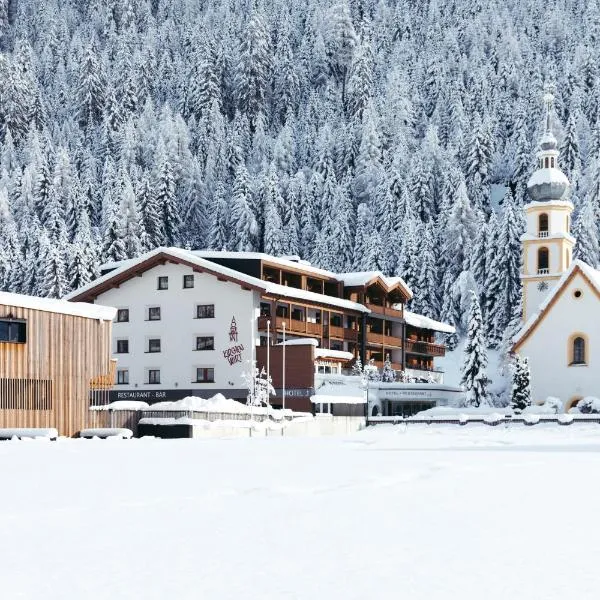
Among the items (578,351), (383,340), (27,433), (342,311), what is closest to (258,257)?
(342,311)

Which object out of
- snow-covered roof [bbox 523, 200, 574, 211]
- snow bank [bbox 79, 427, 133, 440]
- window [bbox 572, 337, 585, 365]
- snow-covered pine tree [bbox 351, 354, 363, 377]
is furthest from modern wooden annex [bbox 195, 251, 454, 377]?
snow bank [bbox 79, 427, 133, 440]

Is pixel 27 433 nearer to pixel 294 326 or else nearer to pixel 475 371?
pixel 294 326

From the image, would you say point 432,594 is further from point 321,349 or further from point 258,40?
point 258,40

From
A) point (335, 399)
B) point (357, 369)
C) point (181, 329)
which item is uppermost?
point (181, 329)

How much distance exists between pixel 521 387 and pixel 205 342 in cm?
2042

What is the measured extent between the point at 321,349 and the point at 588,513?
196 ft

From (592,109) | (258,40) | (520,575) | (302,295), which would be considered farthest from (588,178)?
(520,575)

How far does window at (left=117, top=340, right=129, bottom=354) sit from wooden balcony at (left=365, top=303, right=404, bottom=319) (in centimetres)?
1933

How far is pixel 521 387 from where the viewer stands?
65.8 m

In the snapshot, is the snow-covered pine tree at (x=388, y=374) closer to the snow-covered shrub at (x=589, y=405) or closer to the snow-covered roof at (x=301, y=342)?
the snow-covered roof at (x=301, y=342)

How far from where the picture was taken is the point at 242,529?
12.1 metres

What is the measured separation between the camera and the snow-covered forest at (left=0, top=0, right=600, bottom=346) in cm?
11075

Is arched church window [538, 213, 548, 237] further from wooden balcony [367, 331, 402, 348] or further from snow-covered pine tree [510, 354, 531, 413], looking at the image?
snow-covered pine tree [510, 354, 531, 413]

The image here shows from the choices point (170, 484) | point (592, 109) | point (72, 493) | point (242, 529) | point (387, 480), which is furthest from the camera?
point (592, 109)
